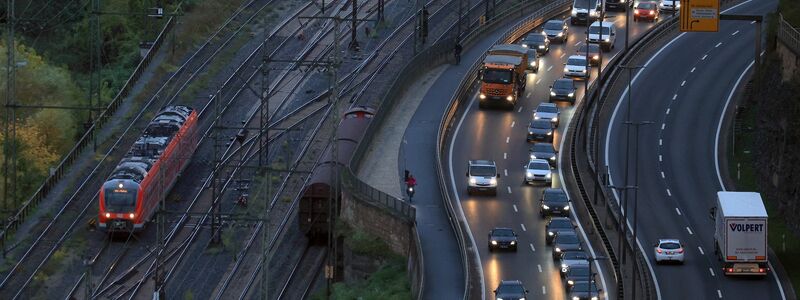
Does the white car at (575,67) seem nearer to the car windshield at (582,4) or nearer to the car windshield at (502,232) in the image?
the car windshield at (582,4)

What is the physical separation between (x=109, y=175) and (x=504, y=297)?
3142 cm

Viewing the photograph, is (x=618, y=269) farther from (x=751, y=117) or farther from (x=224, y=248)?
(x=751, y=117)

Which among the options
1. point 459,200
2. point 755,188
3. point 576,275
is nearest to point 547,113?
point 755,188

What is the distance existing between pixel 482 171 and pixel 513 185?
216cm

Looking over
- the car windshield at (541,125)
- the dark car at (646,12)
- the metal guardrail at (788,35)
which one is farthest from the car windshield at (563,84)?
the dark car at (646,12)

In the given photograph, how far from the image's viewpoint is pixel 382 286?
253 ft

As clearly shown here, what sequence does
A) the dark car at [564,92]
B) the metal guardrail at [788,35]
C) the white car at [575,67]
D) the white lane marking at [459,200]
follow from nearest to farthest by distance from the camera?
the white lane marking at [459,200], the metal guardrail at [788,35], the dark car at [564,92], the white car at [575,67]

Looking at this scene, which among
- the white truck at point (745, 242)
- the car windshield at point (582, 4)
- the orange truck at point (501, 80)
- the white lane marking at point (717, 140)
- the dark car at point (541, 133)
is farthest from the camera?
the car windshield at point (582, 4)

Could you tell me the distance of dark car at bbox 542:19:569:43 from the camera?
113 metres

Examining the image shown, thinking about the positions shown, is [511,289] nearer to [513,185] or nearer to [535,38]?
[513,185]

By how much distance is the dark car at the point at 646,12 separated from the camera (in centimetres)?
11775

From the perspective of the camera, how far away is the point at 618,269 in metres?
72.8

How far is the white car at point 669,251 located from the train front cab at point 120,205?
23.7 m

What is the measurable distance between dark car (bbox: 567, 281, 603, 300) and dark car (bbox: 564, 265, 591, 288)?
45 cm
